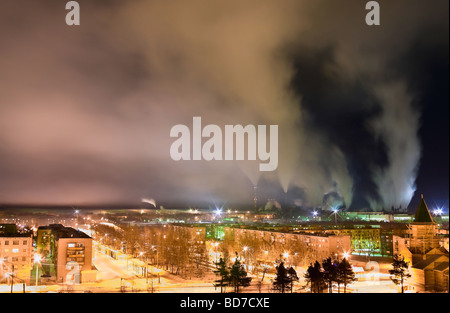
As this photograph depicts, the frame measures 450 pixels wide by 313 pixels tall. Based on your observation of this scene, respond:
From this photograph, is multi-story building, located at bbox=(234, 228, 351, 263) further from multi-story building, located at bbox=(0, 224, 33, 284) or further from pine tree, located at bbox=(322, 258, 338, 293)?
multi-story building, located at bbox=(0, 224, 33, 284)

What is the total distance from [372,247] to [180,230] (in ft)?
64.8

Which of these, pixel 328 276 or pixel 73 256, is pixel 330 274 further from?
pixel 73 256

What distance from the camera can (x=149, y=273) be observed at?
19.0 m

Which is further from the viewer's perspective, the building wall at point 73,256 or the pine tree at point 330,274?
the building wall at point 73,256

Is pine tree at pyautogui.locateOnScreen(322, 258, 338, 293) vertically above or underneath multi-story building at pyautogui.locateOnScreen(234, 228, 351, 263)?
above

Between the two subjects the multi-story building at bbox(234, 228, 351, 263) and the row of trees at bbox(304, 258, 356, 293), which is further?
the multi-story building at bbox(234, 228, 351, 263)

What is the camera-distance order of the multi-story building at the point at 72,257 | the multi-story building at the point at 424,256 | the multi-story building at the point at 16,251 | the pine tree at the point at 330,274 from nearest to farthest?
1. the pine tree at the point at 330,274
2. the multi-story building at the point at 424,256
3. the multi-story building at the point at 72,257
4. the multi-story building at the point at 16,251

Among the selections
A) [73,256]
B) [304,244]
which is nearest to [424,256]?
[304,244]

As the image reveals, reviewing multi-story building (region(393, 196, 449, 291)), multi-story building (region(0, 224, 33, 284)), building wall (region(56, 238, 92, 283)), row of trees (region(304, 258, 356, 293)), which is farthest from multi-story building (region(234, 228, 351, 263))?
multi-story building (region(0, 224, 33, 284))

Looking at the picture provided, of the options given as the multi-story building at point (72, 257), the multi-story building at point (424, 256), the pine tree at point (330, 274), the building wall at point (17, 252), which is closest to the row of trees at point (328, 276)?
the pine tree at point (330, 274)

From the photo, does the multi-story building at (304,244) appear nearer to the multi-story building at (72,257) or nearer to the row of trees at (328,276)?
the row of trees at (328,276)

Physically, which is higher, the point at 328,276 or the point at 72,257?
the point at 328,276

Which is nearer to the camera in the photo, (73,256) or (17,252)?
(73,256)

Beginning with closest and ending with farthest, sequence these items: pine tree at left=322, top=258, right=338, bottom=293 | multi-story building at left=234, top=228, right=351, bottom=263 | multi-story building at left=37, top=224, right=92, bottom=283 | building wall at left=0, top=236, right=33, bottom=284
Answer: pine tree at left=322, top=258, right=338, bottom=293 < multi-story building at left=37, top=224, right=92, bottom=283 < building wall at left=0, top=236, right=33, bottom=284 < multi-story building at left=234, top=228, right=351, bottom=263
